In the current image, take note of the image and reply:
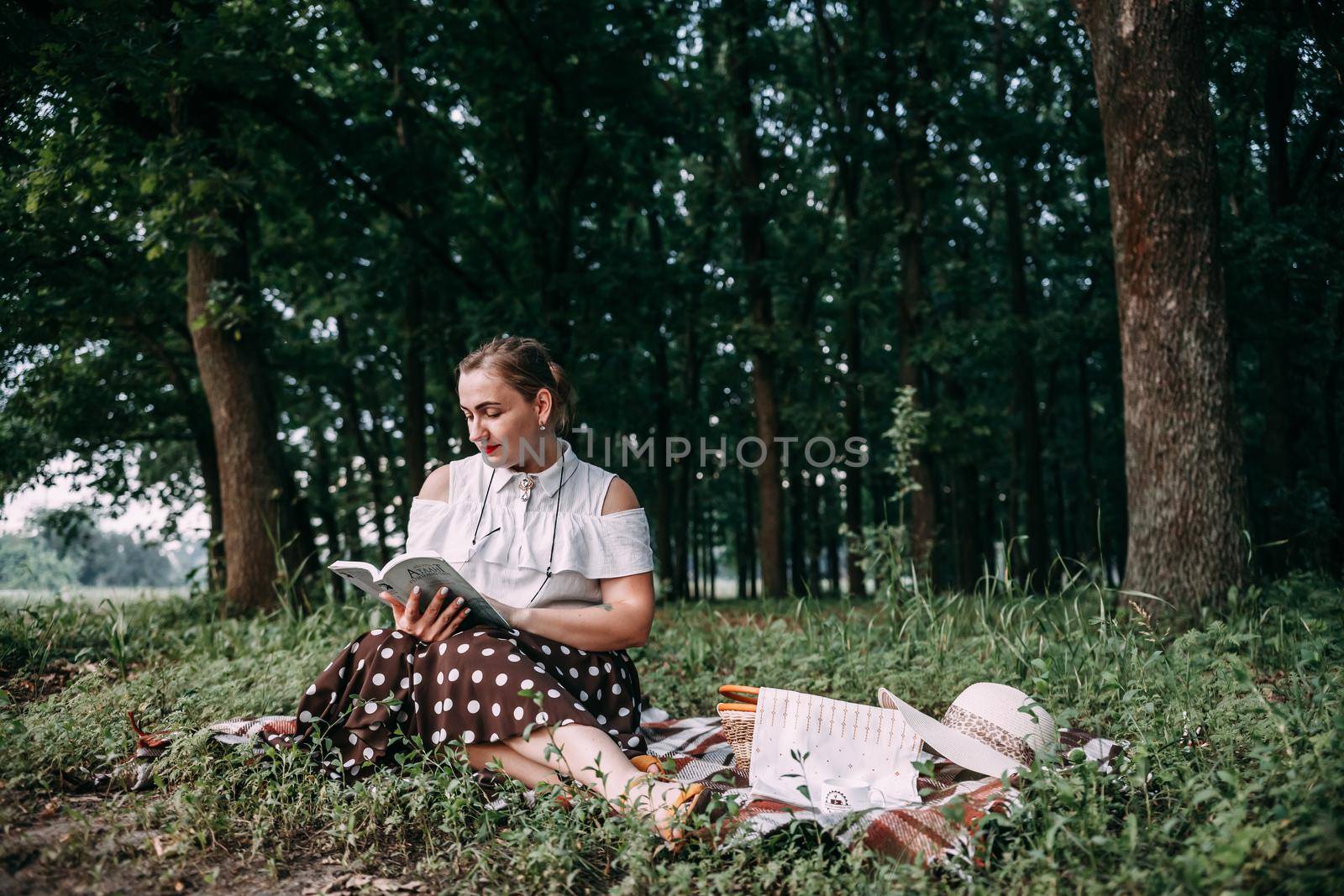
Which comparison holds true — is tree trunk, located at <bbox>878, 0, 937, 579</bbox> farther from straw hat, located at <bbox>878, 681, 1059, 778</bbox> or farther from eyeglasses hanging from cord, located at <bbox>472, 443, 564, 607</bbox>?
eyeglasses hanging from cord, located at <bbox>472, 443, 564, 607</bbox>

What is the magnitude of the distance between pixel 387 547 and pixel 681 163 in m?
7.78

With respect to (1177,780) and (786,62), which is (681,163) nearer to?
(786,62)

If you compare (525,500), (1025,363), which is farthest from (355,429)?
(525,500)

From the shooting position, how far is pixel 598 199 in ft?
36.6

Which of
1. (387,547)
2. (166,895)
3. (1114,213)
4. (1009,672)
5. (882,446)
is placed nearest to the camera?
(166,895)

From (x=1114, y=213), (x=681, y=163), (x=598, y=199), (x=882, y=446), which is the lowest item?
(x=882, y=446)

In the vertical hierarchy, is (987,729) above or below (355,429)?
below

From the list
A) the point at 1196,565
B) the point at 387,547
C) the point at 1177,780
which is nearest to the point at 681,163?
the point at 387,547

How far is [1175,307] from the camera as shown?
4855 mm

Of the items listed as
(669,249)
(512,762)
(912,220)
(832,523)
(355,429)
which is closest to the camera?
(512,762)

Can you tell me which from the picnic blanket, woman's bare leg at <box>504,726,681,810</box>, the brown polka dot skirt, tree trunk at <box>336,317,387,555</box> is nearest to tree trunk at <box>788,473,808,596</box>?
tree trunk at <box>336,317,387,555</box>

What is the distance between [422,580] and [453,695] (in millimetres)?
377

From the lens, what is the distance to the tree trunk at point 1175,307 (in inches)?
188

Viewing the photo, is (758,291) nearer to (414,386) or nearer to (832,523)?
(414,386)
